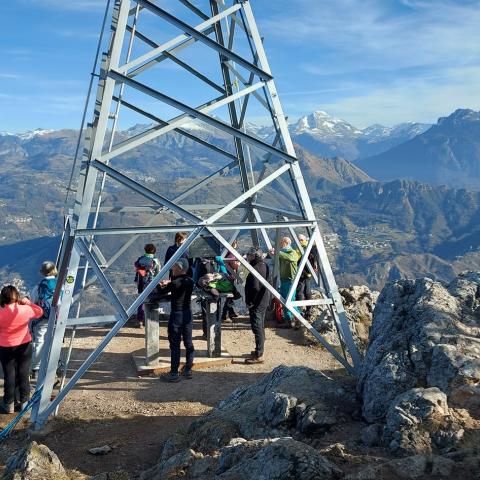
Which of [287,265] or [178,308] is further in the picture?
[287,265]

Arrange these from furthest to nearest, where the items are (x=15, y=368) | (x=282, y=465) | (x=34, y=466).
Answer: (x=15, y=368) → (x=34, y=466) → (x=282, y=465)

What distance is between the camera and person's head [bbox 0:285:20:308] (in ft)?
34.4

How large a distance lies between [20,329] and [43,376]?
1164 mm

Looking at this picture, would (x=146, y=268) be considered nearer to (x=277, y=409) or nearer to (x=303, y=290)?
(x=303, y=290)

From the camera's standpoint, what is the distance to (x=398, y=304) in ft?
33.5

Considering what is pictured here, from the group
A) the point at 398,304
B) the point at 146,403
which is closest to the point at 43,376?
the point at 146,403

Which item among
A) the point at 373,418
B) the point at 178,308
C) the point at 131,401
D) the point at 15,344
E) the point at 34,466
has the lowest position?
the point at 131,401

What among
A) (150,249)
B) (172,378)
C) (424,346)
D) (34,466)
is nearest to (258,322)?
(172,378)

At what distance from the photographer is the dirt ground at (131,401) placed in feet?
30.1

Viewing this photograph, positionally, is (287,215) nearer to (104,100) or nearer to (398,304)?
(398,304)

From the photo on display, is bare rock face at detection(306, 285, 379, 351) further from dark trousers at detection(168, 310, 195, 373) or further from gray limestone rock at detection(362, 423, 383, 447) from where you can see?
gray limestone rock at detection(362, 423, 383, 447)

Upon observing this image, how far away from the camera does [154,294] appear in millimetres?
12867

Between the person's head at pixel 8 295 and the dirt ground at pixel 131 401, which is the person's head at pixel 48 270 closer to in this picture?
the person's head at pixel 8 295

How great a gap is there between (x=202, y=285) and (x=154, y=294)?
1560 millimetres
